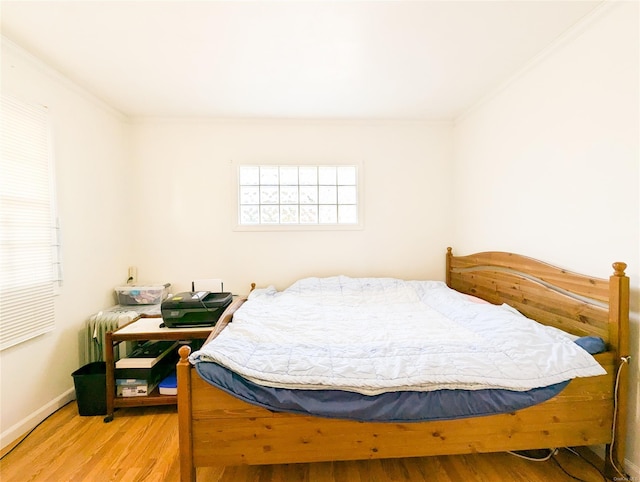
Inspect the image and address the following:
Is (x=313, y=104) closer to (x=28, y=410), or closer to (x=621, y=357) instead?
(x=621, y=357)

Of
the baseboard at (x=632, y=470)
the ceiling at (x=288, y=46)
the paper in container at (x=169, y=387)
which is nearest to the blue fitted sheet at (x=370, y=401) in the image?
the baseboard at (x=632, y=470)

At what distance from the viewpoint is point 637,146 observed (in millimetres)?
1362

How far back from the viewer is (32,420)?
1825 mm

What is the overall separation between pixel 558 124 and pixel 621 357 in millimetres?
1381

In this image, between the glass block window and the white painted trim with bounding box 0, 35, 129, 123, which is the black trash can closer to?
the glass block window

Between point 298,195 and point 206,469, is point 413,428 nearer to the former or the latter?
point 206,469

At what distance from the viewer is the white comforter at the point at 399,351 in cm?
125

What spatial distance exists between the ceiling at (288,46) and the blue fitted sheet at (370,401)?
1.83 m

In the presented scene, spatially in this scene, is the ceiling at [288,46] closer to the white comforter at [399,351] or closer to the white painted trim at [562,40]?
the white painted trim at [562,40]

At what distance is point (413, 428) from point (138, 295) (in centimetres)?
253

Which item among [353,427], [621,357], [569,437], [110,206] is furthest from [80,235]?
[621,357]

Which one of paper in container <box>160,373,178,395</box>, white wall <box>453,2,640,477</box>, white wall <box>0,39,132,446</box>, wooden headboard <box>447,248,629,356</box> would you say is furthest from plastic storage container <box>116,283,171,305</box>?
white wall <box>453,2,640,477</box>

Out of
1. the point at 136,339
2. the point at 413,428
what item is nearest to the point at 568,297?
the point at 413,428

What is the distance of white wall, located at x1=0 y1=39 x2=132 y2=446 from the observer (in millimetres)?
1763
